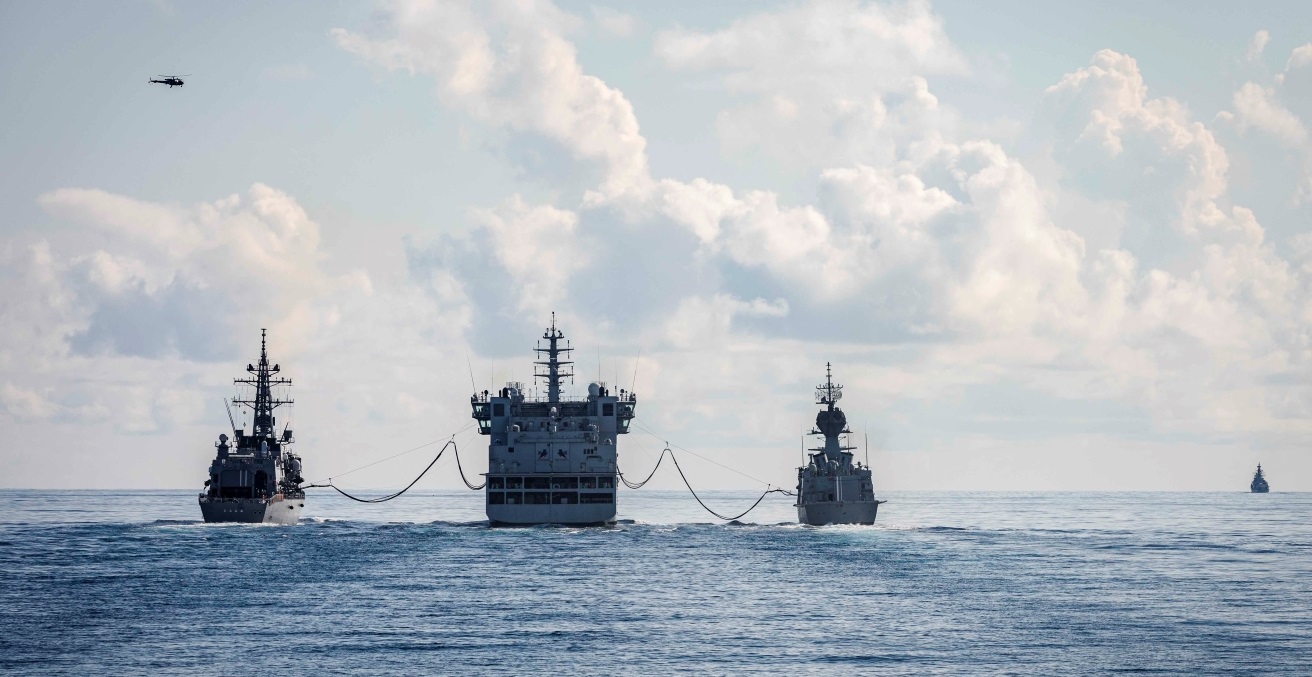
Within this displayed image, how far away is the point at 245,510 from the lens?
5285 inches

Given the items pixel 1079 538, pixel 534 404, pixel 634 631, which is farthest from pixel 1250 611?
pixel 534 404

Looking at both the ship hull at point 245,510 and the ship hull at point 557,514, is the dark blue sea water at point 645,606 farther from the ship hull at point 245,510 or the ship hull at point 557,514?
the ship hull at point 245,510

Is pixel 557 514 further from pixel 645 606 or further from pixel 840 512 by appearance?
pixel 645 606

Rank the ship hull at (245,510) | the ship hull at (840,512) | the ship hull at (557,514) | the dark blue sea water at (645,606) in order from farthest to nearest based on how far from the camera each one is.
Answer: the ship hull at (245,510) → the ship hull at (840,512) → the ship hull at (557,514) → the dark blue sea water at (645,606)

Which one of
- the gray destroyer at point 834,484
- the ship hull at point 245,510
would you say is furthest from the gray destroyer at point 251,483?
the gray destroyer at point 834,484

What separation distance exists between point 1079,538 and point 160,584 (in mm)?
89625

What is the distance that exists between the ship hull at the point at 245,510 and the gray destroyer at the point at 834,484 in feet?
173

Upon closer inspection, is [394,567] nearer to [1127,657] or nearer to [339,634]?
[339,634]

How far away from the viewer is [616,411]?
13488 cm

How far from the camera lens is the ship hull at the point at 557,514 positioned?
12738 cm

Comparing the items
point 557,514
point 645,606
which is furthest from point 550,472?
point 645,606

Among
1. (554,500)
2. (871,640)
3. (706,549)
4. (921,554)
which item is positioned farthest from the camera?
(554,500)

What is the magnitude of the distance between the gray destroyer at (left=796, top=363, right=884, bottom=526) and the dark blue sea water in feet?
51.6

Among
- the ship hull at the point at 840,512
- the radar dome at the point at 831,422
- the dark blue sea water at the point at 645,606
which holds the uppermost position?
the radar dome at the point at 831,422
